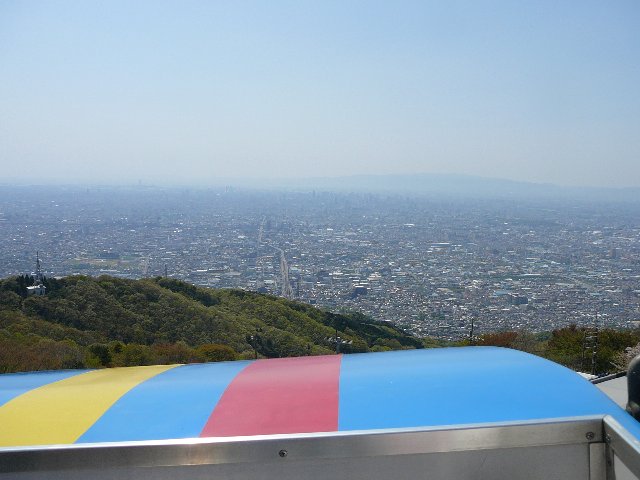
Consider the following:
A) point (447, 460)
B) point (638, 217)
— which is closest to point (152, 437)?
point (447, 460)

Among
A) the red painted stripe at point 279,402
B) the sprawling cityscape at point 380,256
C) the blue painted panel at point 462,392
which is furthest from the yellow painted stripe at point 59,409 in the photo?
the sprawling cityscape at point 380,256

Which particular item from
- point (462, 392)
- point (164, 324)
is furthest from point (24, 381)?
point (164, 324)

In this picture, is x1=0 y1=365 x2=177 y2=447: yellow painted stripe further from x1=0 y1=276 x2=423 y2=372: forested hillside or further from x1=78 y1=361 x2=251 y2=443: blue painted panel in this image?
x1=0 y1=276 x2=423 y2=372: forested hillside

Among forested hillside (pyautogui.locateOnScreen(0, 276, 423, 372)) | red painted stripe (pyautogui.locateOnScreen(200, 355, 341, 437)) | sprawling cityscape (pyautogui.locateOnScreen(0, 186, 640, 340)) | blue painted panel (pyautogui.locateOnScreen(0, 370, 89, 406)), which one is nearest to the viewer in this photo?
red painted stripe (pyautogui.locateOnScreen(200, 355, 341, 437))

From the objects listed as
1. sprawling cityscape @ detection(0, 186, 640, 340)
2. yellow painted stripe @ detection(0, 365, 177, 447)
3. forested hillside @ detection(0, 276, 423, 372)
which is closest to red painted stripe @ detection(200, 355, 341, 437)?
yellow painted stripe @ detection(0, 365, 177, 447)

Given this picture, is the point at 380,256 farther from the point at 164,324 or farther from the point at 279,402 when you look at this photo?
the point at 279,402

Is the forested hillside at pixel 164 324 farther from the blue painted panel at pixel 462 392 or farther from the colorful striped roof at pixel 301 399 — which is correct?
the blue painted panel at pixel 462 392
